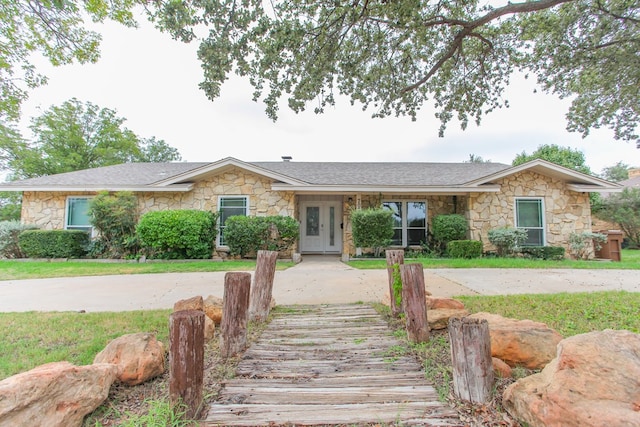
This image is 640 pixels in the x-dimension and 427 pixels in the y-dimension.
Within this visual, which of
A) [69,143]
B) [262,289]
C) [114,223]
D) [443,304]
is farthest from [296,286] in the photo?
[69,143]

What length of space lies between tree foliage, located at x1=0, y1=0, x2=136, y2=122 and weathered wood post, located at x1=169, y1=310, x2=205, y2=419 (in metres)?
6.11

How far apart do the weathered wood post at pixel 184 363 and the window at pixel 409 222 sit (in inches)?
422

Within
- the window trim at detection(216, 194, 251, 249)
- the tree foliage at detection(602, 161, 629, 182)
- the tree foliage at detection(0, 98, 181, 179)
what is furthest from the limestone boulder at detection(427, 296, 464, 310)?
the tree foliage at detection(602, 161, 629, 182)

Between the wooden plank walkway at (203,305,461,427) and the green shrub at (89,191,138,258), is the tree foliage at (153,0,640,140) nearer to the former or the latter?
the wooden plank walkway at (203,305,461,427)

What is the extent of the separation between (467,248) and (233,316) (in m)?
9.61

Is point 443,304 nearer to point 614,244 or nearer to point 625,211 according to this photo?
point 614,244

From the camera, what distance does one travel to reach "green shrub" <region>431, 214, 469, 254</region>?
11.0m

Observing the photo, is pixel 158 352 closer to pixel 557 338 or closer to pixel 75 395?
pixel 75 395

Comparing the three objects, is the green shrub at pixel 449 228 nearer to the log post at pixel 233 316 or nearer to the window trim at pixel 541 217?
the window trim at pixel 541 217

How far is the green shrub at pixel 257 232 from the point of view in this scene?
10102 mm

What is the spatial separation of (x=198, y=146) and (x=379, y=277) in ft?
115

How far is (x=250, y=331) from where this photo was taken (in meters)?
3.62

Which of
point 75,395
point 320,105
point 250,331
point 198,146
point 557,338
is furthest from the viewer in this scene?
point 198,146

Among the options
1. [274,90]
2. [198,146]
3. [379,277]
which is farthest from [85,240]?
[198,146]
